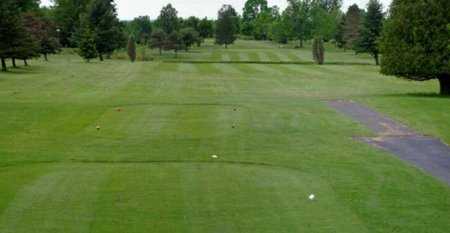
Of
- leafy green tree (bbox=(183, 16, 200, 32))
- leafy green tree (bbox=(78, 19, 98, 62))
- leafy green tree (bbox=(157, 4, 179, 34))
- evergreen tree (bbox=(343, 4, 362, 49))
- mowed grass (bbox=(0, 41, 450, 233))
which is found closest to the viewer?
mowed grass (bbox=(0, 41, 450, 233))

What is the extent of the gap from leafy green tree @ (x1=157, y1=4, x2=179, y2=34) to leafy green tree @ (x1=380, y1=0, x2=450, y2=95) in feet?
228

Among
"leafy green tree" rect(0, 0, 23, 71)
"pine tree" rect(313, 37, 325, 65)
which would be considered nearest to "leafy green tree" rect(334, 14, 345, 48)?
"pine tree" rect(313, 37, 325, 65)

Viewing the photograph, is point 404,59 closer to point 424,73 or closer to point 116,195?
point 424,73

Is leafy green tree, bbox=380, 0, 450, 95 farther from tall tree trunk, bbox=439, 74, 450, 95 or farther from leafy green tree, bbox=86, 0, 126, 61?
leafy green tree, bbox=86, 0, 126, 61

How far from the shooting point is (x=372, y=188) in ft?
36.7

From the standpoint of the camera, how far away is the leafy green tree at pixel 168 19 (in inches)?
3721

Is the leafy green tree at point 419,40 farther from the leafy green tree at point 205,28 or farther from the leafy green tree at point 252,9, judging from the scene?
the leafy green tree at point 252,9

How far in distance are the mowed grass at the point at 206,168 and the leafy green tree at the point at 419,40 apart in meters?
1.27

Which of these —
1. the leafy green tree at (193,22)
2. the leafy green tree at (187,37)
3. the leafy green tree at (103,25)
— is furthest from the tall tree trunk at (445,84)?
the leafy green tree at (193,22)

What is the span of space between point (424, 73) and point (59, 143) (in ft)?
55.7

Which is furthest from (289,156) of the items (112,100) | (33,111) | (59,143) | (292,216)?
(112,100)

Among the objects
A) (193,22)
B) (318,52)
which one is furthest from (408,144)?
(193,22)

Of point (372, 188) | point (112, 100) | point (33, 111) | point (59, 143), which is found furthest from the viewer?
point (112, 100)

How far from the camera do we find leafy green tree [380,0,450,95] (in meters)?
25.5
